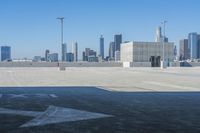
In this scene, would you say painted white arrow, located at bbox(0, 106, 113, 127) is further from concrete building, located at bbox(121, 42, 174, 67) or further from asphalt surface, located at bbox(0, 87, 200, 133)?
concrete building, located at bbox(121, 42, 174, 67)

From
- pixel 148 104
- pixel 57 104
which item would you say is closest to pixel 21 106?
pixel 57 104

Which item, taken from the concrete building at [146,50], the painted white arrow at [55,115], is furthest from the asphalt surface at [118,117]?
the concrete building at [146,50]

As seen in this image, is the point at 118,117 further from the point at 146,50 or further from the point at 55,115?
the point at 146,50

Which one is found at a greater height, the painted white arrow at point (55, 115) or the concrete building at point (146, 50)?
the concrete building at point (146, 50)

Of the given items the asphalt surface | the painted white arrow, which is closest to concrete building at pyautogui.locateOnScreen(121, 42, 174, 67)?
the asphalt surface

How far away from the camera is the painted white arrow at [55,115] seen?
1174 centimetres

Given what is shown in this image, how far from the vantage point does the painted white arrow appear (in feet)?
38.5

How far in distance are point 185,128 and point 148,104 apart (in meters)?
5.49

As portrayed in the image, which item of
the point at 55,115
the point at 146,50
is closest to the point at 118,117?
the point at 55,115

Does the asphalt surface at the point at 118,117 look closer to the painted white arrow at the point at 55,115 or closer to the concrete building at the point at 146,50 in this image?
the painted white arrow at the point at 55,115

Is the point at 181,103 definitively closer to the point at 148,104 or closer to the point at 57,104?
the point at 148,104

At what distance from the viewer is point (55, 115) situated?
42.6 ft

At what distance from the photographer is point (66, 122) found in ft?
38.2

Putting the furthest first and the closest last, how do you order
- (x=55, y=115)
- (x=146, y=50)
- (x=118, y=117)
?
(x=146, y=50)
(x=55, y=115)
(x=118, y=117)
